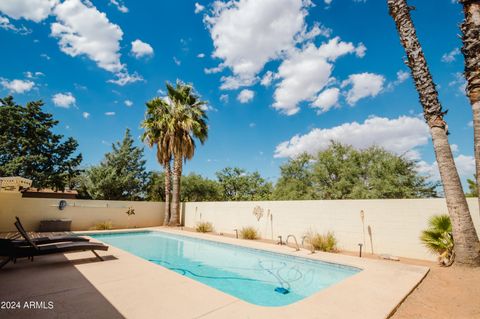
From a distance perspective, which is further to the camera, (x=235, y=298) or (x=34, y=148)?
(x=34, y=148)

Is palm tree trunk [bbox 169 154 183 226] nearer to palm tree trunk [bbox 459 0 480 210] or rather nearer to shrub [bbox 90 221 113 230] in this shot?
shrub [bbox 90 221 113 230]

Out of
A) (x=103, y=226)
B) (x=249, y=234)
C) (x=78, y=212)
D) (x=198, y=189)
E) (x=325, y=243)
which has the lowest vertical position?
(x=103, y=226)

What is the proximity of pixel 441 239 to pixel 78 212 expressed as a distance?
57.8 ft

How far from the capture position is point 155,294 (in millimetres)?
3838

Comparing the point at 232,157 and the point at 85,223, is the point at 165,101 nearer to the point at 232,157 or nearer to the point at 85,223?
the point at 85,223

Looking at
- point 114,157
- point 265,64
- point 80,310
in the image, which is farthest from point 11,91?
point 80,310

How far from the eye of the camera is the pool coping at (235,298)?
127 inches

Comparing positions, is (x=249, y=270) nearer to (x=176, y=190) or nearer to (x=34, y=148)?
(x=176, y=190)

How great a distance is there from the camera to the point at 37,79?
14.4 metres

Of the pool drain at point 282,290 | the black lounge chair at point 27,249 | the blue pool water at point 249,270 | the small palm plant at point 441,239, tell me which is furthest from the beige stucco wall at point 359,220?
the black lounge chair at point 27,249

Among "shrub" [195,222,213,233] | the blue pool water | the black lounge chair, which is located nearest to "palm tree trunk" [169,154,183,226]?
"shrub" [195,222,213,233]

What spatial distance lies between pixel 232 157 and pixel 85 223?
918 inches

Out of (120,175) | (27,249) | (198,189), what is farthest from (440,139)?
(120,175)

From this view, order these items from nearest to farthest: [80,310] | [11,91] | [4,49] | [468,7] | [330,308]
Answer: [80,310]
[330,308]
[468,7]
[4,49]
[11,91]
